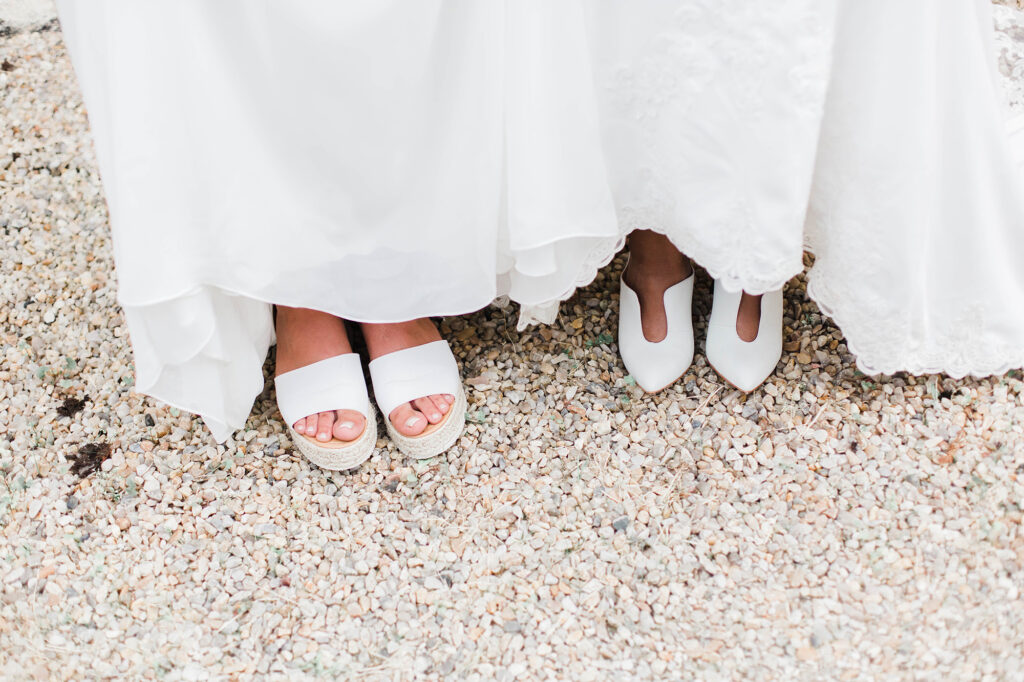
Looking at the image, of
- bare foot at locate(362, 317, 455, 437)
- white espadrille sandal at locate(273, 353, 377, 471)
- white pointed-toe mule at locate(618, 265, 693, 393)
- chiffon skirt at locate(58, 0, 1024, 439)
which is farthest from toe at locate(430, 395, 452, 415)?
white pointed-toe mule at locate(618, 265, 693, 393)

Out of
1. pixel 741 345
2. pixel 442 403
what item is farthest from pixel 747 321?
pixel 442 403

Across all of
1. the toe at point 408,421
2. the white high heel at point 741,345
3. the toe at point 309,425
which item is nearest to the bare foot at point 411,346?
the toe at point 408,421

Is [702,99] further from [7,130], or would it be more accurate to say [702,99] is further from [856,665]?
[7,130]

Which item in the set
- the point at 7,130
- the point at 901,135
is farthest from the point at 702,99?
the point at 7,130

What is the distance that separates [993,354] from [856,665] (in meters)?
0.50

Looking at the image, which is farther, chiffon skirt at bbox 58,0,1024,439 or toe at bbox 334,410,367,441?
toe at bbox 334,410,367,441

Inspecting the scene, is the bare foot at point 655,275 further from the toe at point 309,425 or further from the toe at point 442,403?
the toe at point 309,425

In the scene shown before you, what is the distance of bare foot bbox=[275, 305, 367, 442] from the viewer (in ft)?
4.22

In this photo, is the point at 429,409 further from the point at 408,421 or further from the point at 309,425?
the point at 309,425

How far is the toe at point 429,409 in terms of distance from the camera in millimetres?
1293

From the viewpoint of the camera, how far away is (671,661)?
1.08m

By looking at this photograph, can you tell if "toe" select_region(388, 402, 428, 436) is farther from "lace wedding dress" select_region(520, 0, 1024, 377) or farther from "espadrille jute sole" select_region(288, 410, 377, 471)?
"lace wedding dress" select_region(520, 0, 1024, 377)

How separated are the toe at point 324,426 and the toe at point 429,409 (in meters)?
0.13

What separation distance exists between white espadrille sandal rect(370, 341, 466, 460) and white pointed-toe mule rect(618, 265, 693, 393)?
0.29 meters
